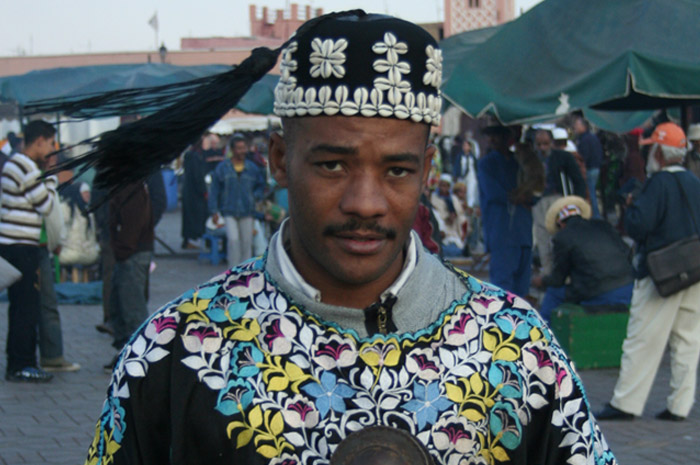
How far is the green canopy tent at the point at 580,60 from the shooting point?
7387mm

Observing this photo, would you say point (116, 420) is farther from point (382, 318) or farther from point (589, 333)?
point (589, 333)

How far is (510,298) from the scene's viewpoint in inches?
85.6

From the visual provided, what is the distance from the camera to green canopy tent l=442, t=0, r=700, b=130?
7.39 m

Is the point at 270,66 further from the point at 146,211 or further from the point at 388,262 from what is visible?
the point at 146,211

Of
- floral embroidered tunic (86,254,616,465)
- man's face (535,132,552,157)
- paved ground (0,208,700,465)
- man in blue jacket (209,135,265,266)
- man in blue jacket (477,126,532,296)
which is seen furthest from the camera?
man in blue jacket (209,135,265,266)

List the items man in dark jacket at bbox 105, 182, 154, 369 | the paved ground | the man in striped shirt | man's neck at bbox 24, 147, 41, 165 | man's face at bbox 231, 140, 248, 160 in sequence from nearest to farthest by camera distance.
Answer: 1. the paved ground
2. the man in striped shirt
3. man's neck at bbox 24, 147, 41, 165
4. man in dark jacket at bbox 105, 182, 154, 369
5. man's face at bbox 231, 140, 248, 160

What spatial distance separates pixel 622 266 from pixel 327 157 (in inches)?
287

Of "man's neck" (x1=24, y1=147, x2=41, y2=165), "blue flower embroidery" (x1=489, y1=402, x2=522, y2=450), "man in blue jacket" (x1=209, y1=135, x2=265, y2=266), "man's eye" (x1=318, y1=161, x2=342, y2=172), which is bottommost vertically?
"man in blue jacket" (x1=209, y1=135, x2=265, y2=266)

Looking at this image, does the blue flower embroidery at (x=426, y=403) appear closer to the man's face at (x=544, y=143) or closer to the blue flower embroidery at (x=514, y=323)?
the blue flower embroidery at (x=514, y=323)

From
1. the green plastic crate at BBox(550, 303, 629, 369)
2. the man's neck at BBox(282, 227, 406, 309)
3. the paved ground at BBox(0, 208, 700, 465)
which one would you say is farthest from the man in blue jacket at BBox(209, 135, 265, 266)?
the man's neck at BBox(282, 227, 406, 309)

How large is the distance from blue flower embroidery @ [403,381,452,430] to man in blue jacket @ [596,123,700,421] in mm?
5412

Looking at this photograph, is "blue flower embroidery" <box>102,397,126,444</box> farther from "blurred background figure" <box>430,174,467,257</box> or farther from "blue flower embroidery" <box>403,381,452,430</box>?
"blurred background figure" <box>430,174,467,257</box>

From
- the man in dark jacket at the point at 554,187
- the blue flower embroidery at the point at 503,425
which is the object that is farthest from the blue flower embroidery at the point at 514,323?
the man in dark jacket at the point at 554,187

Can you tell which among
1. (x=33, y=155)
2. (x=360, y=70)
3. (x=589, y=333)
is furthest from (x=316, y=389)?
(x=589, y=333)
